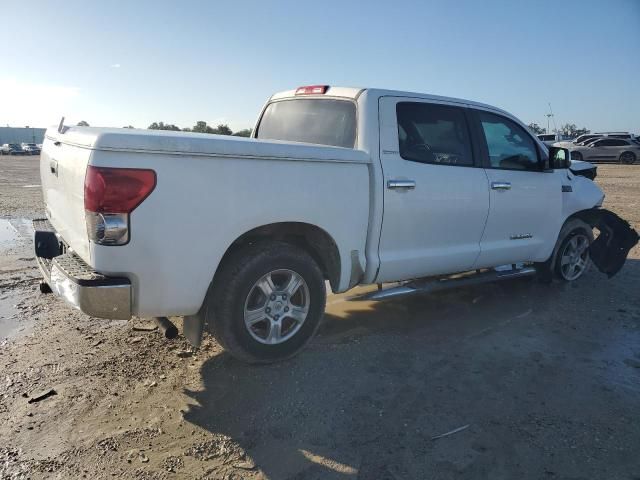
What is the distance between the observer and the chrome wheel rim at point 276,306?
3703 mm

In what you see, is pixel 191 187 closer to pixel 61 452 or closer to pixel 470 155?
pixel 61 452

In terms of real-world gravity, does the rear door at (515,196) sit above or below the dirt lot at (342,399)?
above

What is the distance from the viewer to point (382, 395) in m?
3.55

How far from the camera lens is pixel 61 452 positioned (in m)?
2.89

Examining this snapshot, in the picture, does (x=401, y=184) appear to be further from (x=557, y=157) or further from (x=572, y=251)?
(x=572, y=251)

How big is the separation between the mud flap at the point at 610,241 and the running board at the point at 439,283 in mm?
1160

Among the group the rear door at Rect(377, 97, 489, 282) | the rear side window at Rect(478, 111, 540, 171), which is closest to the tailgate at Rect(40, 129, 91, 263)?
the rear door at Rect(377, 97, 489, 282)

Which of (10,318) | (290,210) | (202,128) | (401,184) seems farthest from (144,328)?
(202,128)

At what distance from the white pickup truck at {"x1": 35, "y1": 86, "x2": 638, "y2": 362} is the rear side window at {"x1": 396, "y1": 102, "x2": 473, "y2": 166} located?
1 cm

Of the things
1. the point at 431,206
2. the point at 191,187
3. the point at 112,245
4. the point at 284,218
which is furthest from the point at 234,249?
the point at 431,206

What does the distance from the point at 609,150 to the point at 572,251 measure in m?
28.5

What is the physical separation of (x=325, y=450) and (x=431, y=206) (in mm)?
2285

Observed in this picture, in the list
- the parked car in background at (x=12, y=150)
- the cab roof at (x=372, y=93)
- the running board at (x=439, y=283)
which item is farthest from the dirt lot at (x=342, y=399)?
the parked car in background at (x=12, y=150)

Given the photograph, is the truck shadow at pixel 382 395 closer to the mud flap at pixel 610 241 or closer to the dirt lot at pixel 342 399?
the dirt lot at pixel 342 399
